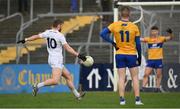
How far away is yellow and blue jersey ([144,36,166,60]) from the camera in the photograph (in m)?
24.7

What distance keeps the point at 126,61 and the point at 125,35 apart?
0.62m

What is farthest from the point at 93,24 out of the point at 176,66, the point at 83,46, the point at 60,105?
the point at 60,105

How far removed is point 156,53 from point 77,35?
7.62m

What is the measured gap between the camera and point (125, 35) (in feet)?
58.4

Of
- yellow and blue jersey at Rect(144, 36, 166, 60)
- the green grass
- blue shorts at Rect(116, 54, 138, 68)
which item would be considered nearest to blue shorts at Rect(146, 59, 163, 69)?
yellow and blue jersey at Rect(144, 36, 166, 60)

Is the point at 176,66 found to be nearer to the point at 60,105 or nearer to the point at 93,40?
the point at 93,40

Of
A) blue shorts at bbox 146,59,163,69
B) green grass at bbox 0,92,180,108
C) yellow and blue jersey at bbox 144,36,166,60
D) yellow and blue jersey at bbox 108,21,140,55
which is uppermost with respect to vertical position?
yellow and blue jersey at bbox 108,21,140,55

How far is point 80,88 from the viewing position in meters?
25.3

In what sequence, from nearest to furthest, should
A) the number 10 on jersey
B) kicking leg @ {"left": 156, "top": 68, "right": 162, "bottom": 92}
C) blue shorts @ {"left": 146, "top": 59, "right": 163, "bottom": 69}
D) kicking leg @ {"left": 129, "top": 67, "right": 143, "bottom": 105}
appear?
kicking leg @ {"left": 129, "top": 67, "right": 143, "bottom": 105}
the number 10 on jersey
kicking leg @ {"left": 156, "top": 68, "right": 162, "bottom": 92}
blue shorts @ {"left": 146, "top": 59, "right": 163, "bottom": 69}

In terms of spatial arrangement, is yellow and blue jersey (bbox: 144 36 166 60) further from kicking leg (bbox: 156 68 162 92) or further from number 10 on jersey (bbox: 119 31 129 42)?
number 10 on jersey (bbox: 119 31 129 42)

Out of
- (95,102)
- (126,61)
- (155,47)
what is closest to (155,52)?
(155,47)

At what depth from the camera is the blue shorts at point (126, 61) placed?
697 inches

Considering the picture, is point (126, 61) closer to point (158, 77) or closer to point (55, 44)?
point (55, 44)

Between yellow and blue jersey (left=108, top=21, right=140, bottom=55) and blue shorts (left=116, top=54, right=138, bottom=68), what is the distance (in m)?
0.11
